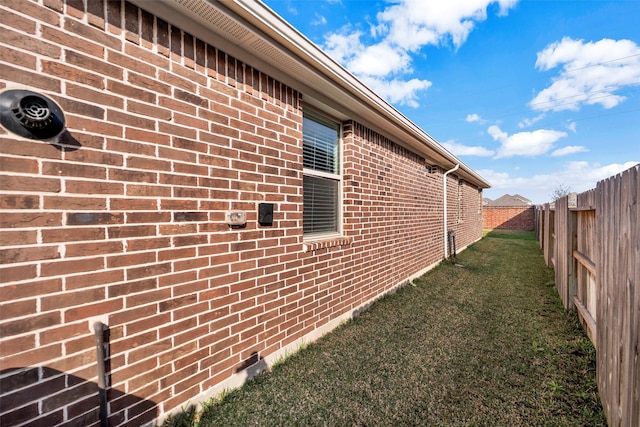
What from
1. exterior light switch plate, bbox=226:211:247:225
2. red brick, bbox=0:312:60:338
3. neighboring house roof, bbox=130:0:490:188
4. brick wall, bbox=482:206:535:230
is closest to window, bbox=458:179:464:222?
neighboring house roof, bbox=130:0:490:188

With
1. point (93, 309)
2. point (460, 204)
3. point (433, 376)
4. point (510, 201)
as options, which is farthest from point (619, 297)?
point (510, 201)

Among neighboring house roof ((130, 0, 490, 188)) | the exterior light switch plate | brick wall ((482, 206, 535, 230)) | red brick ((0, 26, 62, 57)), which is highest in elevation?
neighboring house roof ((130, 0, 490, 188))

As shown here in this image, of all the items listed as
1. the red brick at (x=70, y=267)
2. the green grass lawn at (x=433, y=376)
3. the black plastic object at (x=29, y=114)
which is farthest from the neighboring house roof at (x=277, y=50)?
the green grass lawn at (x=433, y=376)

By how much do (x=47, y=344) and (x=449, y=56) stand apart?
1393cm

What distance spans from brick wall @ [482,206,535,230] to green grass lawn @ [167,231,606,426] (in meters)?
19.8

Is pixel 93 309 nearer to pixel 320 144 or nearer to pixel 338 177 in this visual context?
pixel 320 144

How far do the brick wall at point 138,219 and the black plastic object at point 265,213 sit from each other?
0.06 metres

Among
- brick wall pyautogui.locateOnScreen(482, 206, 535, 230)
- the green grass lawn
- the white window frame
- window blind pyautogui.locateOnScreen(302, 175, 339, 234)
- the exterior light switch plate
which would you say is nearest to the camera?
the green grass lawn

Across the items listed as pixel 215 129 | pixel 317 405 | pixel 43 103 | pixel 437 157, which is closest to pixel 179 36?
pixel 215 129

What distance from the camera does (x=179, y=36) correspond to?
6.43 feet

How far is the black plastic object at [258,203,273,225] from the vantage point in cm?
253

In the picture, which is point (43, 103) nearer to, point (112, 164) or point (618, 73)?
point (112, 164)

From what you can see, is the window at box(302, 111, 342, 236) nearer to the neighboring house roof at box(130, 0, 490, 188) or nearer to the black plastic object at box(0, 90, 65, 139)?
the neighboring house roof at box(130, 0, 490, 188)

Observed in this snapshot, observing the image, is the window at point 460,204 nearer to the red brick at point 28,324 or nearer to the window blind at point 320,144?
the window blind at point 320,144
